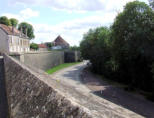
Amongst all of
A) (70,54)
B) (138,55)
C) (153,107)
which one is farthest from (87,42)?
(153,107)

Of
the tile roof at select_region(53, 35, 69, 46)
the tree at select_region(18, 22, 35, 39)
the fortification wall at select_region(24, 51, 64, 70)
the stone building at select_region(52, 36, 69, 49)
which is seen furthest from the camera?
the tile roof at select_region(53, 35, 69, 46)

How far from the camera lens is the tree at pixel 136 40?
50.8ft

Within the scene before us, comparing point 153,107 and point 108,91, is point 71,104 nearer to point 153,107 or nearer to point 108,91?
point 153,107

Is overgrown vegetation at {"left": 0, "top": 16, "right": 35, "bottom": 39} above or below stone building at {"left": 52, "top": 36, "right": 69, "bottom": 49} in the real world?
above

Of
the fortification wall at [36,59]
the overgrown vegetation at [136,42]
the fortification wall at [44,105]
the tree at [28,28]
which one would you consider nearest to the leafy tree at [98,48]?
the overgrown vegetation at [136,42]

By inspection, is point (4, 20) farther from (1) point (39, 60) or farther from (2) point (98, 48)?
(2) point (98, 48)

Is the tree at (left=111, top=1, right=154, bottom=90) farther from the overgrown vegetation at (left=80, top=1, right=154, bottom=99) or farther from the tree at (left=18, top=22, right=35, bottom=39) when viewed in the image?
the tree at (left=18, top=22, right=35, bottom=39)

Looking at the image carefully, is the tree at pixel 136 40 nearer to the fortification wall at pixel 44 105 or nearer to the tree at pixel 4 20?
the fortification wall at pixel 44 105

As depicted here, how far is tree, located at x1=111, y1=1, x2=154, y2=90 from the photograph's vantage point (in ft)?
50.8

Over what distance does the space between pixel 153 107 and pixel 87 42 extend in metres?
26.1

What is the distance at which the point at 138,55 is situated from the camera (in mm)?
16828

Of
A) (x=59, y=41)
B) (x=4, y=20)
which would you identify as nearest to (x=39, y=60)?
(x=4, y=20)

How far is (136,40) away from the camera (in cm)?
1596

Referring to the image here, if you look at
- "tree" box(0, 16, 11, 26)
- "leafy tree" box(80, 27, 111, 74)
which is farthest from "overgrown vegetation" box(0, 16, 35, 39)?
"leafy tree" box(80, 27, 111, 74)
